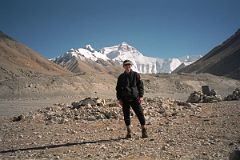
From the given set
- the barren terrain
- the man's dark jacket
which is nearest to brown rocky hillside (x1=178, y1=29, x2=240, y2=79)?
the barren terrain

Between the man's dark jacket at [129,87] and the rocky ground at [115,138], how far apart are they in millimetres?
1182

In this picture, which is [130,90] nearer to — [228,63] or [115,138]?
[115,138]

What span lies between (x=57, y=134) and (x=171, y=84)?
63832 mm

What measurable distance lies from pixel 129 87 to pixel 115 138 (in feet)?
5.11

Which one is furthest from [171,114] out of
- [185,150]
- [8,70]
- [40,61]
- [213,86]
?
[40,61]

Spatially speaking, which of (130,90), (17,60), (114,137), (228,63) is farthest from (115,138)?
(228,63)

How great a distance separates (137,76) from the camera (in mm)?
9734

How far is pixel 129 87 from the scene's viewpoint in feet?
31.7

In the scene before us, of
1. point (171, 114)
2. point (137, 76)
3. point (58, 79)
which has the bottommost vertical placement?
point (171, 114)

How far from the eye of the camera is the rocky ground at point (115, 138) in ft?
26.1

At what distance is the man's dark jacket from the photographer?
9.57 metres

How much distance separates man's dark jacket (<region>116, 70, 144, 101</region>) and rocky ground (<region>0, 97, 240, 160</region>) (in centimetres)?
118

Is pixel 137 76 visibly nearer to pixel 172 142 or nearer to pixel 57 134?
pixel 172 142

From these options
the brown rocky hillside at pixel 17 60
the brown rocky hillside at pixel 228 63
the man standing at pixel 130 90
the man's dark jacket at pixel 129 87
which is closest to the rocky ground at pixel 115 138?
the man standing at pixel 130 90
